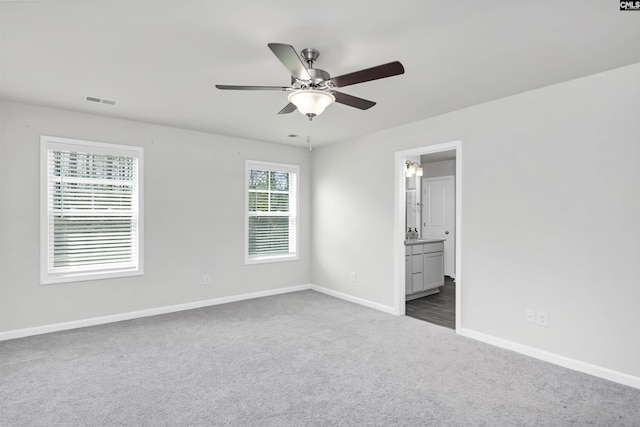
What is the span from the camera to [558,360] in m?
3.08

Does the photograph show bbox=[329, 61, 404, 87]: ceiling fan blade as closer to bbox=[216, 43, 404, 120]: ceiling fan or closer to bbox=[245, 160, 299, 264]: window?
bbox=[216, 43, 404, 120]: ceiling fan

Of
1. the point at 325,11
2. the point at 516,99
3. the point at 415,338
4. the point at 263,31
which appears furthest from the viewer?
the point at 415,338

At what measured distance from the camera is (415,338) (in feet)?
12.3

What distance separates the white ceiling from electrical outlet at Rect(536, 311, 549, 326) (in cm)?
207

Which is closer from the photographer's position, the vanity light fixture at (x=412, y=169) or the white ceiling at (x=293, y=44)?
the white ceiling at (x=293, y=44)

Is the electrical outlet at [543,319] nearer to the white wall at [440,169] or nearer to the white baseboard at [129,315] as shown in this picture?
the white baseboard at [129,315]

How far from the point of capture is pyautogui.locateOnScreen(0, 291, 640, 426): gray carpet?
7.59ft

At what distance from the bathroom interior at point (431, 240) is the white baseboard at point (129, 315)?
2.04 m

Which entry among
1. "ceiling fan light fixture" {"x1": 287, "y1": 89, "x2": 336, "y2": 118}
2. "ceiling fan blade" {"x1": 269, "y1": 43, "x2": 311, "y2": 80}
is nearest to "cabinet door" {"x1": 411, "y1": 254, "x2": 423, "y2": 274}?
"ceiling fan light fixture" {"x1": 287, "y1": 89, "x2": 336, "y2": 118}

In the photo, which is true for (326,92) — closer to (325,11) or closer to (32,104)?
(325,11)

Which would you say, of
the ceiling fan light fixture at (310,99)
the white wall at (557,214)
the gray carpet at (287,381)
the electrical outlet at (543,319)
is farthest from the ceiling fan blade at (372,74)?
the electrical outlet at (543,319)

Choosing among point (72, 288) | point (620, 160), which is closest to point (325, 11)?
point (620, 160)

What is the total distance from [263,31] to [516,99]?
8.33 feet

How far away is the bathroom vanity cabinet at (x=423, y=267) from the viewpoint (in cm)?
522
